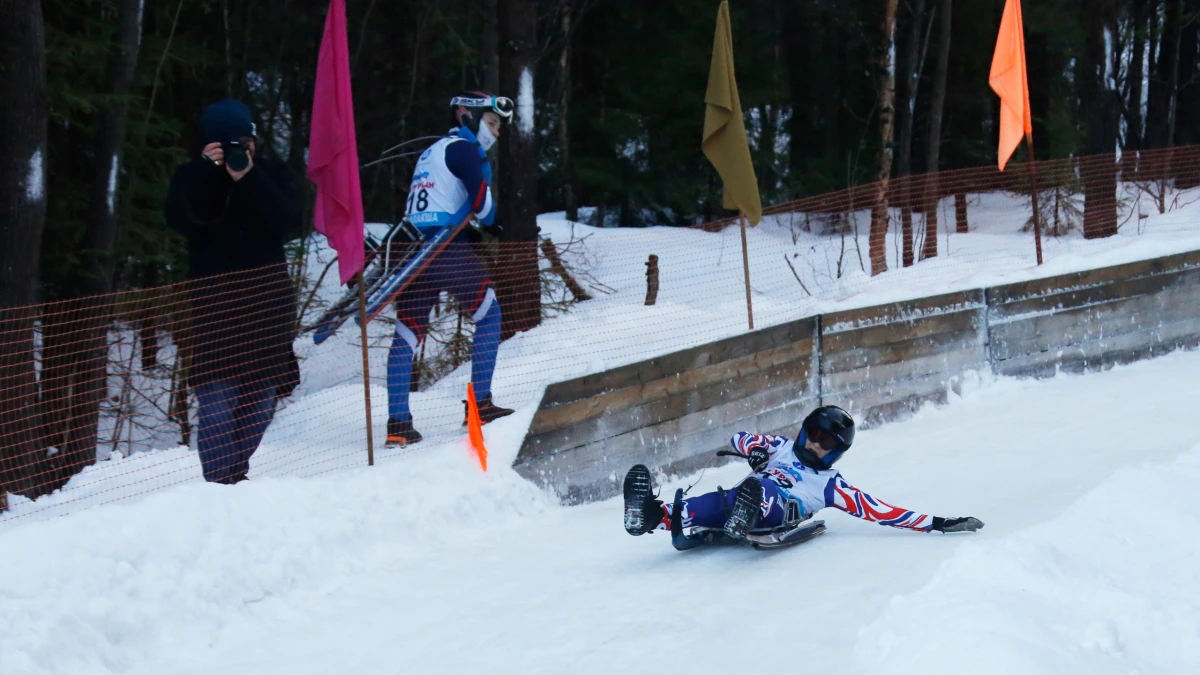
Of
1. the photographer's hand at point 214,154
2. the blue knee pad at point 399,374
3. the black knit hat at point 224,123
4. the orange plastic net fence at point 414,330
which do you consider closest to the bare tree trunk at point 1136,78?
the orange plastic net fence at point 414,330

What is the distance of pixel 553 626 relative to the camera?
5281mm

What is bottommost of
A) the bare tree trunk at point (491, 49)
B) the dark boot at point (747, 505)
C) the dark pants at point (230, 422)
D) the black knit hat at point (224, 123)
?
the dark boot at point (747, 505)

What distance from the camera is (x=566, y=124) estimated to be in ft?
80.0

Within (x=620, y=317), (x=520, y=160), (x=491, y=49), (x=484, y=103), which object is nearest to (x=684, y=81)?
(x=491, y=49)

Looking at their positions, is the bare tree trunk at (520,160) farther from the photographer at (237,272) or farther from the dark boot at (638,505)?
the dark boot at (638,505)

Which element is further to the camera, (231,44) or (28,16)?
(231,44)

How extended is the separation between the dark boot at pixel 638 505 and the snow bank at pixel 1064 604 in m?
1.49

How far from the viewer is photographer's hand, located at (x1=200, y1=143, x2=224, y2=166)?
239 inches

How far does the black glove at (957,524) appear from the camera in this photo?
5.93m

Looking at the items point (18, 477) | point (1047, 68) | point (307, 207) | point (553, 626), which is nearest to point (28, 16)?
→ point (18, 477)

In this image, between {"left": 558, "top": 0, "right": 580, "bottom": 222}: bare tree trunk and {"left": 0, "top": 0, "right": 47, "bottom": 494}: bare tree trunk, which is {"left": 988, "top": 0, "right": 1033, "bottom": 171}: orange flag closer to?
{"left": 0, "top": 0, "right": 47, "bottom": 494}: bare tree trunk

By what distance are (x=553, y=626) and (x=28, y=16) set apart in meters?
6.22

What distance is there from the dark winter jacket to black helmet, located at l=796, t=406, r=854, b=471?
2861 millimetres

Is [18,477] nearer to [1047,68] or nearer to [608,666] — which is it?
[608,666]
